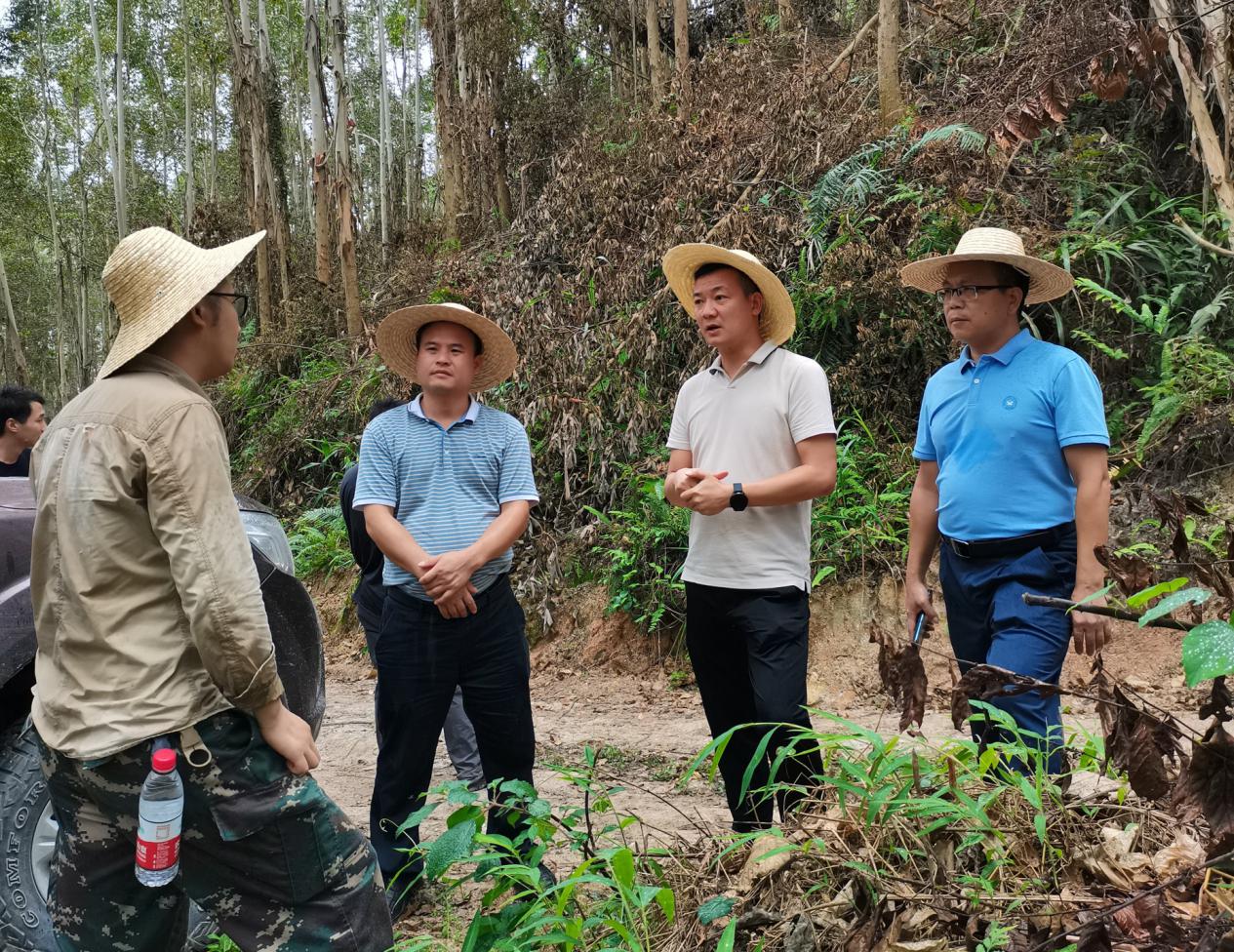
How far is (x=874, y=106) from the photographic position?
936 cm

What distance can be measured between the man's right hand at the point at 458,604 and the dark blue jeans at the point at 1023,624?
162 cm

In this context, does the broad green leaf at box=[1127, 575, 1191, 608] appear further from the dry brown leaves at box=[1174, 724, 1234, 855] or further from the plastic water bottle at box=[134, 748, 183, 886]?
the plastic water bottle at box=[134, 748, 183, 886]

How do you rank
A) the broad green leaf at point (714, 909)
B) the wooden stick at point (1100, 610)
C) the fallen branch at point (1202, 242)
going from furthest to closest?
the fallen branch at point (1202, 242)
the broad green leaf at point (714, 909)
the wooden stick at point (1100, 610)

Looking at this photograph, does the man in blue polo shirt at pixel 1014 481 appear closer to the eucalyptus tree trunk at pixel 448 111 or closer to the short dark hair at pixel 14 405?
the short dark hair at pixel 14 405

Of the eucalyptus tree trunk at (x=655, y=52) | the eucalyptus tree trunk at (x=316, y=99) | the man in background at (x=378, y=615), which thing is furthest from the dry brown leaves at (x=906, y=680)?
the eucalyptus tree trunk at (x=316, y=99)

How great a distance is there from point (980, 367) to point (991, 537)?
23.1 inches

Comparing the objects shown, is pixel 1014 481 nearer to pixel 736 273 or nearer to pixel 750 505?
pixel 750 505

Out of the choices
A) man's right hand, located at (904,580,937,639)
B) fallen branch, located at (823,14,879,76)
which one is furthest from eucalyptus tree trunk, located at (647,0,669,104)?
man's right hand, located at (904,580,937,639)

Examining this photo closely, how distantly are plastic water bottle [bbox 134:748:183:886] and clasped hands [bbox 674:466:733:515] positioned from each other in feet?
5.68

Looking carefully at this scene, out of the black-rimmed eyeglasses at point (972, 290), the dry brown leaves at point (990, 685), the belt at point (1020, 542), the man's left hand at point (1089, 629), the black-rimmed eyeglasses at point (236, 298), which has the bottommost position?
the man's left hand at point (1089, 629)

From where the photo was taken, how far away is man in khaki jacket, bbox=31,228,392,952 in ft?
7.13

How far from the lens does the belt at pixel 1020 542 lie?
125 inches

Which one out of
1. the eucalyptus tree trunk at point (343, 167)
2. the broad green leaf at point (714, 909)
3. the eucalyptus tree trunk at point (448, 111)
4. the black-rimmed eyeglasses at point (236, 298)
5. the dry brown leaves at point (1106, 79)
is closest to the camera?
the broad green leaf at point (714, 909)

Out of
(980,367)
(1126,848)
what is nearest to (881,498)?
(980,367)
